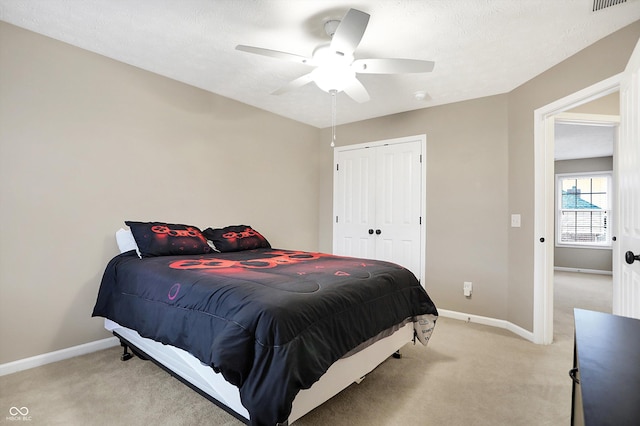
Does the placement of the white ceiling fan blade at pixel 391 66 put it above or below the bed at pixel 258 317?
above

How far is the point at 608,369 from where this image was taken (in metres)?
0.69

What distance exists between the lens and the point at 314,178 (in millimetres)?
4789

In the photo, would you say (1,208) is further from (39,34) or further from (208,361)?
(208,361)

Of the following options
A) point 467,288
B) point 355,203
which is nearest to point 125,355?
point 355,203

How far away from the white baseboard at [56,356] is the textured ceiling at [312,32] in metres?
2.41

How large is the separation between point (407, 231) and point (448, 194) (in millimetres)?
667

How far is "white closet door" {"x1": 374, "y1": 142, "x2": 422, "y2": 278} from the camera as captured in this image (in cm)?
393

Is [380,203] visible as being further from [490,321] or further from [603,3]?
[603,3]

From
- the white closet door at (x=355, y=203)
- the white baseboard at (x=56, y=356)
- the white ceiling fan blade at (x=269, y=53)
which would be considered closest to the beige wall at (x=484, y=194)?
the white closet door at (x=355, y=203)

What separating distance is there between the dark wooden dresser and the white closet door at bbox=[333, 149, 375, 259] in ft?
10.8

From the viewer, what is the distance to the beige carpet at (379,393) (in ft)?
5.75

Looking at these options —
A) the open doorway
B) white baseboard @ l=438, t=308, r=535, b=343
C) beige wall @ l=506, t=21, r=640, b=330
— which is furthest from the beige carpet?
the open doorway

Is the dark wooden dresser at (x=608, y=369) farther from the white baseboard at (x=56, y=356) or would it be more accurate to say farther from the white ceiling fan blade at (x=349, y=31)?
the white baseboard at (x=56, y=356)

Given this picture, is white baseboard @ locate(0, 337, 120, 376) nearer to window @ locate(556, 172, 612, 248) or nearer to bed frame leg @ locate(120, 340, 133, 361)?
bed frame leg @ locate(120, 340, 133, 361)
